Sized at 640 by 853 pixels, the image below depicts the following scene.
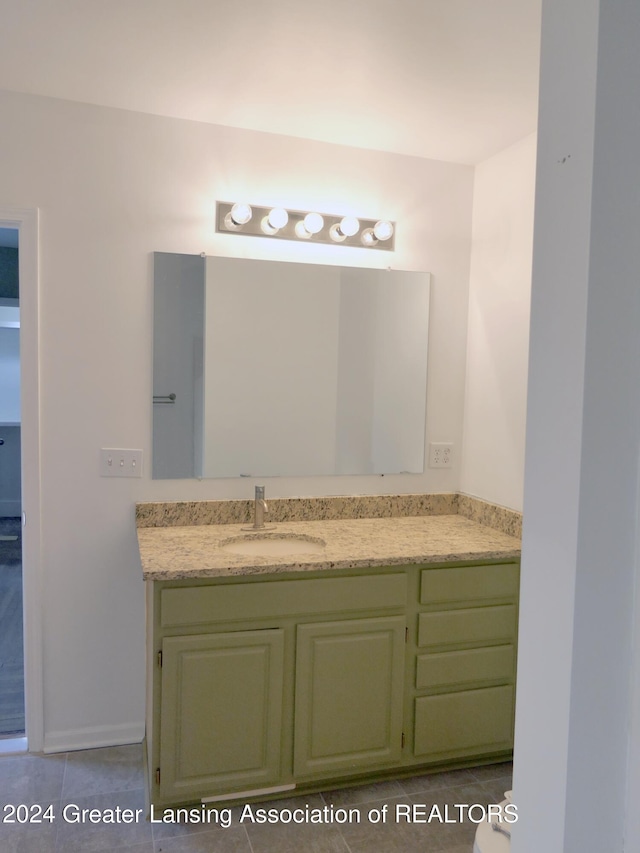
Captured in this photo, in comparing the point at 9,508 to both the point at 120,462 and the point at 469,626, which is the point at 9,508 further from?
the point at 469,626

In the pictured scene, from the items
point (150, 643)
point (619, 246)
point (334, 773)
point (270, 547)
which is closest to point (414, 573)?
point (270, 547)

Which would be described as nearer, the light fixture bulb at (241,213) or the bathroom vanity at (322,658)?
the bathroom vanity at (322,658)

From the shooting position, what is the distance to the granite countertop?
2.10 m

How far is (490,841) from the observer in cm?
126

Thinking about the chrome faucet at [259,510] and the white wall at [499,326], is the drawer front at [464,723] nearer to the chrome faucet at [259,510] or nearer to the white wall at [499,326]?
the white wall at [499,326]

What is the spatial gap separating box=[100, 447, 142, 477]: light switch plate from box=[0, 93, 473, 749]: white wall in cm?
3

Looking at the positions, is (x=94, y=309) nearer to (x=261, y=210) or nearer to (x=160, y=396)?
(x=160, y=396)

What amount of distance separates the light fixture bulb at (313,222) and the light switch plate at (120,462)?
112 centimetres

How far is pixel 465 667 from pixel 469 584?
1.01ft

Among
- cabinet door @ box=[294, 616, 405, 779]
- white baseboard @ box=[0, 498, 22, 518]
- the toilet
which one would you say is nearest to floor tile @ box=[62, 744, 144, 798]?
cabinet door @ box=[294, 616, 405, 779]

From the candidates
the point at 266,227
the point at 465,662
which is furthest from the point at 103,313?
the point at 465,662

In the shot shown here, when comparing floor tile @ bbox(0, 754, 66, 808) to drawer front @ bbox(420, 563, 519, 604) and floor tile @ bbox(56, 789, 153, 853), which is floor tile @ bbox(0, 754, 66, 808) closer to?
floor tile @ bbox(56, 789, 153, 853)

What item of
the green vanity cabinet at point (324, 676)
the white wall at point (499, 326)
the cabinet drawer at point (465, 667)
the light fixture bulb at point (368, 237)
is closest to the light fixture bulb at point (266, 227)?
the light fixture bulb at point (368, 237)

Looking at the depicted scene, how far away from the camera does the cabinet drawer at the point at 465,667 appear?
238cm
